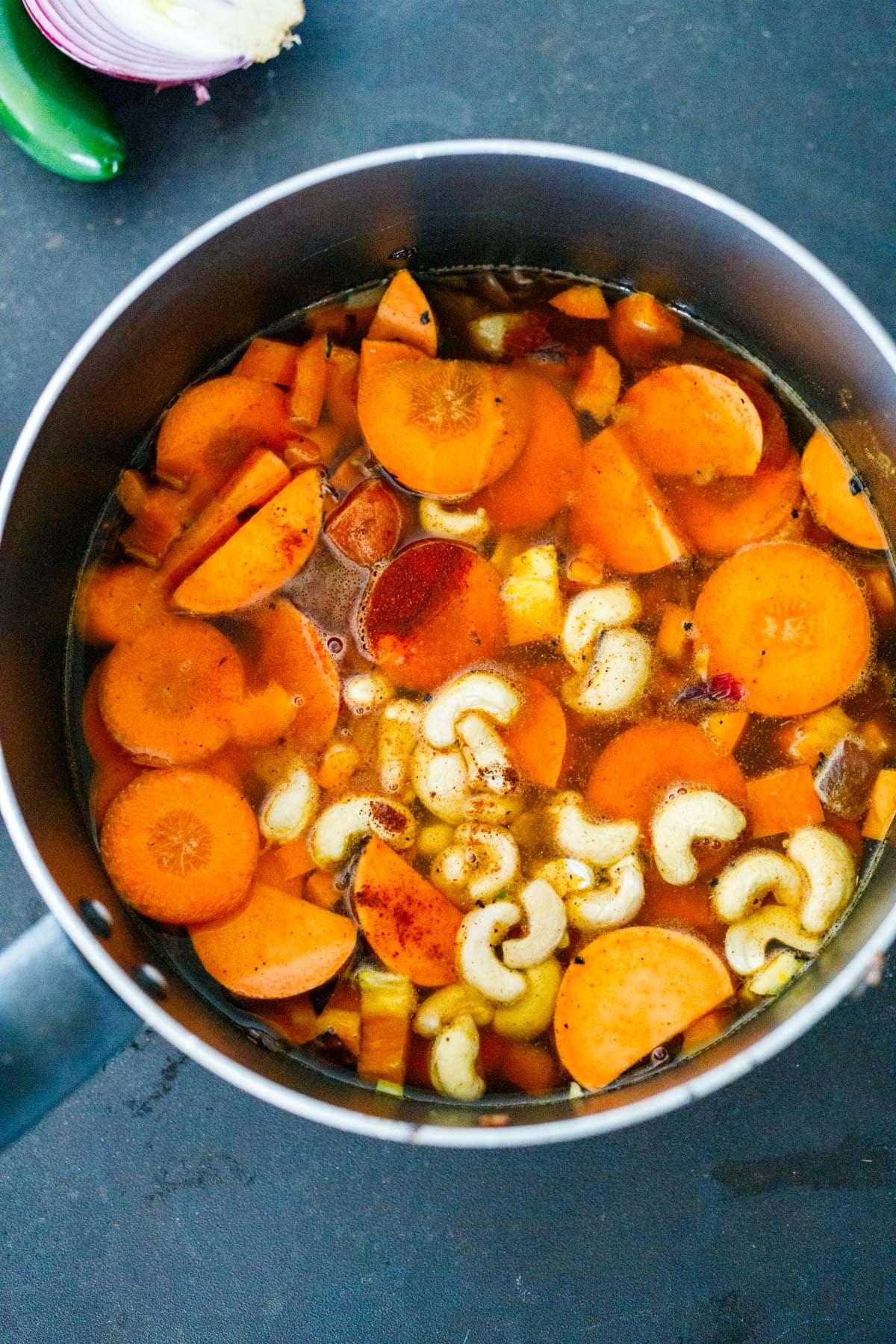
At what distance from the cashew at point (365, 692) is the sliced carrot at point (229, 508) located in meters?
0.16

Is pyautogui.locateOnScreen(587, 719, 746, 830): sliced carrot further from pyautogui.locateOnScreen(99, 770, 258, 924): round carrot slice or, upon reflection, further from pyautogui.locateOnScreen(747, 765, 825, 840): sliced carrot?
pyautogui.locateOnScreen(99, 770, 258, 924): round carrot slice

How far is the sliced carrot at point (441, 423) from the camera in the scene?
894 mm

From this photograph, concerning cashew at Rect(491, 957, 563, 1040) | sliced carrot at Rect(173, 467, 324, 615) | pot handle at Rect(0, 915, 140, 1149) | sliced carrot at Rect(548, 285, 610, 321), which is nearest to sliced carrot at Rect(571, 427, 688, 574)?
sliced carrot at Rect(548, 285, 610, 321)

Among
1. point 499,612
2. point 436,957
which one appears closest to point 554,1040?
point 436,957

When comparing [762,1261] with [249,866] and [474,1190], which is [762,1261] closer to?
[474,1190]

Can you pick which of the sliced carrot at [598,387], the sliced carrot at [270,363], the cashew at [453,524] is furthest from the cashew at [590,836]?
the sliced carrot at [270,363]

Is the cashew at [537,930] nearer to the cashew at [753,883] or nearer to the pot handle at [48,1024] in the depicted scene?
the cashew at [753,883]

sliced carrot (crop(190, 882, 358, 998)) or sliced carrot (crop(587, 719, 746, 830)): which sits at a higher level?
sliced carrot (crop(190, 882, 358, 998))

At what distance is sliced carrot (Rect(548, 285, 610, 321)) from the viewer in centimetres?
95

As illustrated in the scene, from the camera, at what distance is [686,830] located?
2.84 ft

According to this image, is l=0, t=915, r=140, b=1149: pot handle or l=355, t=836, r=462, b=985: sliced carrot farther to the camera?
l=355, t=836, r=462, b=985: sliced carrot

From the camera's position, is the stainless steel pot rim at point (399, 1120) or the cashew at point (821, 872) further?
the cashew at point (821, 872)

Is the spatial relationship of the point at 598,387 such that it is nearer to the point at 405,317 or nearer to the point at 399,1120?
the point at 405,317

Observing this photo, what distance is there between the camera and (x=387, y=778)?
34.8 inches
